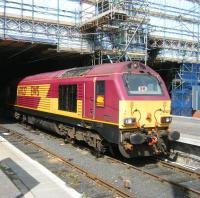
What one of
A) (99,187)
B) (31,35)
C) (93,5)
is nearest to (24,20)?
(31,35)

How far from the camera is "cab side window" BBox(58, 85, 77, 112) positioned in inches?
593

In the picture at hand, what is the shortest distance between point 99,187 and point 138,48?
18933mm

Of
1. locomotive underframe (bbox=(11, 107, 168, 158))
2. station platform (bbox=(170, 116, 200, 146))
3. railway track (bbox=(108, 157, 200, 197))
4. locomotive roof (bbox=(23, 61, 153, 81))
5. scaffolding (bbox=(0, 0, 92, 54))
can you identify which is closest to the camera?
railway track (bbox=(108, 157, 200, 197))

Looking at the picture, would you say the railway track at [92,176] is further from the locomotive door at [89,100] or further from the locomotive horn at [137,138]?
the locomotive door at [89,100]

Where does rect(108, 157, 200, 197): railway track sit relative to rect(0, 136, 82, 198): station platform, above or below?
below

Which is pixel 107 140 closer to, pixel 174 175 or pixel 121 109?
pixel 121 109

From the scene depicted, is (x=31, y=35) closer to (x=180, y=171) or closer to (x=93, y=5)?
(x=93, y=5)

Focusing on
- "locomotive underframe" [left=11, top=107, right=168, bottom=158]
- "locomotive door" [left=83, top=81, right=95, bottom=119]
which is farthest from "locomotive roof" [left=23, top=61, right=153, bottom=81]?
"locomotive underframe" [left=11, top=107, right=168, bottom=158]

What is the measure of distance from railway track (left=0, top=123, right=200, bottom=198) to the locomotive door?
1582 mm

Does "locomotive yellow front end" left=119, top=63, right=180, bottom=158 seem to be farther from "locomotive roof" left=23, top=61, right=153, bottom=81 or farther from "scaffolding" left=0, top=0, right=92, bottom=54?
"scaffolding" left=0, top=0, right=92, bottom=54

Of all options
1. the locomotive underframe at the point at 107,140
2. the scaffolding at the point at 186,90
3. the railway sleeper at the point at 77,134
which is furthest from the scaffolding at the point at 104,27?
the locomotive underframe at the point at 107,140

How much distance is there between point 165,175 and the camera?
1148 cm

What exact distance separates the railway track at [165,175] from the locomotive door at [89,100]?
158 cm

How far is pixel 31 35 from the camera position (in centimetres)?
2392
